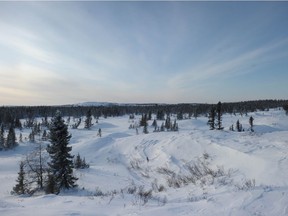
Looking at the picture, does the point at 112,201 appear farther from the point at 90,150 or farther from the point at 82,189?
the point at 90,150

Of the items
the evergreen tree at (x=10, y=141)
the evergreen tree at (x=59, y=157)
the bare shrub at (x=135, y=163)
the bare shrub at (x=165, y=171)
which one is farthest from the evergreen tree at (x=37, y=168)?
the evergreen tree at (x=10, y=141)

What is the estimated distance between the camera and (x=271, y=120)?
13600 centimetres

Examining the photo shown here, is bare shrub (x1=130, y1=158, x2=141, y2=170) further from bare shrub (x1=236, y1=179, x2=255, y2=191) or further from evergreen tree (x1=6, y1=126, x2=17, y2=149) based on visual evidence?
evergreen tree (x1=6, y1=126, x2=17, y2=149)

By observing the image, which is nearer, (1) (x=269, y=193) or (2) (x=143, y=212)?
(2) (x=143, y=212)

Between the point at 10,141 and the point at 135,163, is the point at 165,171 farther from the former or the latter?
the point at 10,141

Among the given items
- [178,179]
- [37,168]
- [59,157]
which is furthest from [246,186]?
[37,168]

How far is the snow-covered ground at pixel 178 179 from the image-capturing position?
10664 millimetres

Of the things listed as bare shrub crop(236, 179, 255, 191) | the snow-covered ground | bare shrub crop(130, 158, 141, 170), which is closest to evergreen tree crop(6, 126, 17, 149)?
the snow-covered ground

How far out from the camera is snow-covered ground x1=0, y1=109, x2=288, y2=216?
10664mm

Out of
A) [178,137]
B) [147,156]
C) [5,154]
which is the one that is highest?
[178,137]

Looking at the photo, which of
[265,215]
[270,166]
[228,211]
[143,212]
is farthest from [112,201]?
[270,166]

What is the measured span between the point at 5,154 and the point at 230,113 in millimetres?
147441

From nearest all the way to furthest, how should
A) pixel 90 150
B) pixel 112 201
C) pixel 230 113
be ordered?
pixel 112 201
pixel 90 150
pixel 230 113

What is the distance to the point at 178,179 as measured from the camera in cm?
2962
